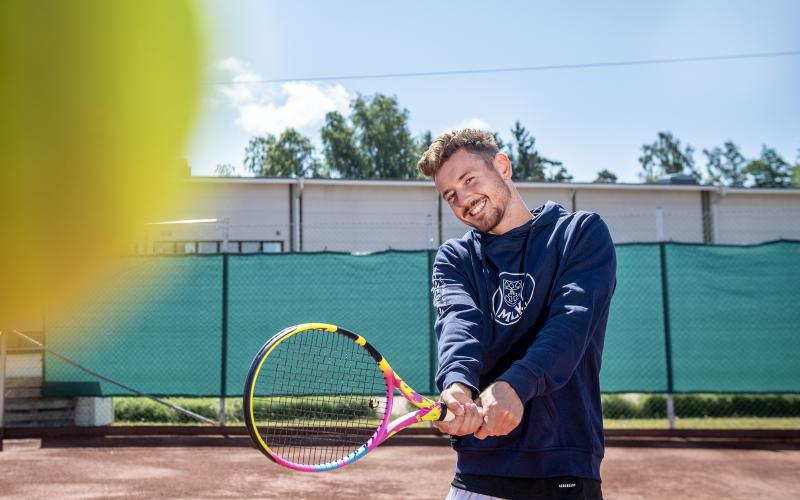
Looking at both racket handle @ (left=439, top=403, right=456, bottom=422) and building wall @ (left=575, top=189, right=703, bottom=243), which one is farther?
building wall @ (left=575, top=189, right=703, bottom=243)

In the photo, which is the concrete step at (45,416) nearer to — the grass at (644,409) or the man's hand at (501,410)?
the grass at (644,409)

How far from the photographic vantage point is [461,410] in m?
2.13

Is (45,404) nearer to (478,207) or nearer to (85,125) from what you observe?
(85,125)

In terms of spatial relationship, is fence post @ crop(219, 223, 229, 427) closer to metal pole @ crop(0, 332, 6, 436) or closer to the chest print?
metal pole @ crop(0, 332, 6, 436)

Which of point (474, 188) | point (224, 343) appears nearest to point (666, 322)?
point (224, 343)

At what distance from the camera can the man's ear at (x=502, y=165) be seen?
8.50ft

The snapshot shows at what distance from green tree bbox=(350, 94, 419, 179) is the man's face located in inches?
1774

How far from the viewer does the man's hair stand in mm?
2551

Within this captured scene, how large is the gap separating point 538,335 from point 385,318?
7178 millimetres

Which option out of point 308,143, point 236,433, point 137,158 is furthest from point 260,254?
point 308,143

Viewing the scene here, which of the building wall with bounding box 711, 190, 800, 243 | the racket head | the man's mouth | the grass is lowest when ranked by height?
the grass

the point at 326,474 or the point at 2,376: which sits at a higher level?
the point at 2,376

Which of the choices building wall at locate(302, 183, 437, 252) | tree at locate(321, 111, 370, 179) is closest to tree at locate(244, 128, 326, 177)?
tree at locate(321, 111, 370, 179)

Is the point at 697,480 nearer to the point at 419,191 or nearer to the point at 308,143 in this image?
the point at 419,191
